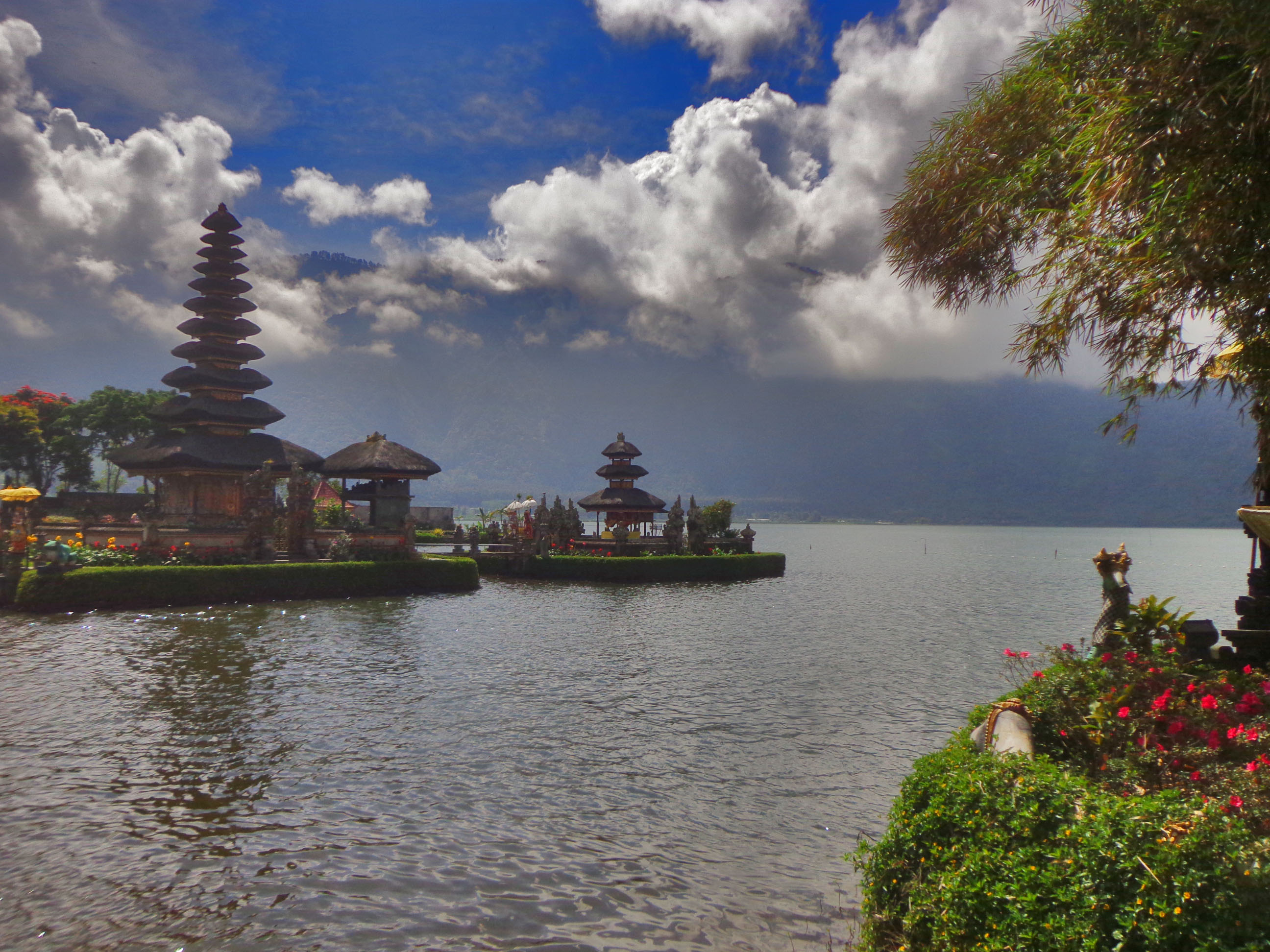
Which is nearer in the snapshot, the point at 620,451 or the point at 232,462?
the point at 232,462

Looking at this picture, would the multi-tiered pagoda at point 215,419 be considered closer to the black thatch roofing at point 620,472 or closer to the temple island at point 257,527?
the temple island at point 257,527

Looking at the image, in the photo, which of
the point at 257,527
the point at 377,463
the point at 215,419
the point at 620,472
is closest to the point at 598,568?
the point at 377,463

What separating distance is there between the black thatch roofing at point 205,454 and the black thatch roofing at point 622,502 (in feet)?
60.8

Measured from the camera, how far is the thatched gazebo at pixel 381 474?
4441 cm

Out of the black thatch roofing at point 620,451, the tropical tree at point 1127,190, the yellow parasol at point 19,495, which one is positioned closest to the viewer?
the tropical tree at point 1127,190

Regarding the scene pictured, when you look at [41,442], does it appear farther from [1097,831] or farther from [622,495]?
[1097,831]

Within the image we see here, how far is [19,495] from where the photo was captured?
31.2 meters

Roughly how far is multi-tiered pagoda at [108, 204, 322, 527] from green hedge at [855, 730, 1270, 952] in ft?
135

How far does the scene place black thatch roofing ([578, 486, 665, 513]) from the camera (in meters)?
55.0

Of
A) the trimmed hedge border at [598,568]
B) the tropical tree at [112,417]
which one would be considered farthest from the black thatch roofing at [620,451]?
the tropical tree at [112,417]

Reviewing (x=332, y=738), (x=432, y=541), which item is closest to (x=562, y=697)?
(x=332, y=738)

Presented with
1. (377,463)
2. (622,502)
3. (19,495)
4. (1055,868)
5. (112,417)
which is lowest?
(1055,868)

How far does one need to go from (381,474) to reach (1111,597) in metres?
39.9

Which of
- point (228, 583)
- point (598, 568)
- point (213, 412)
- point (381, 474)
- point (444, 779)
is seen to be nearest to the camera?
point (444, 779)
